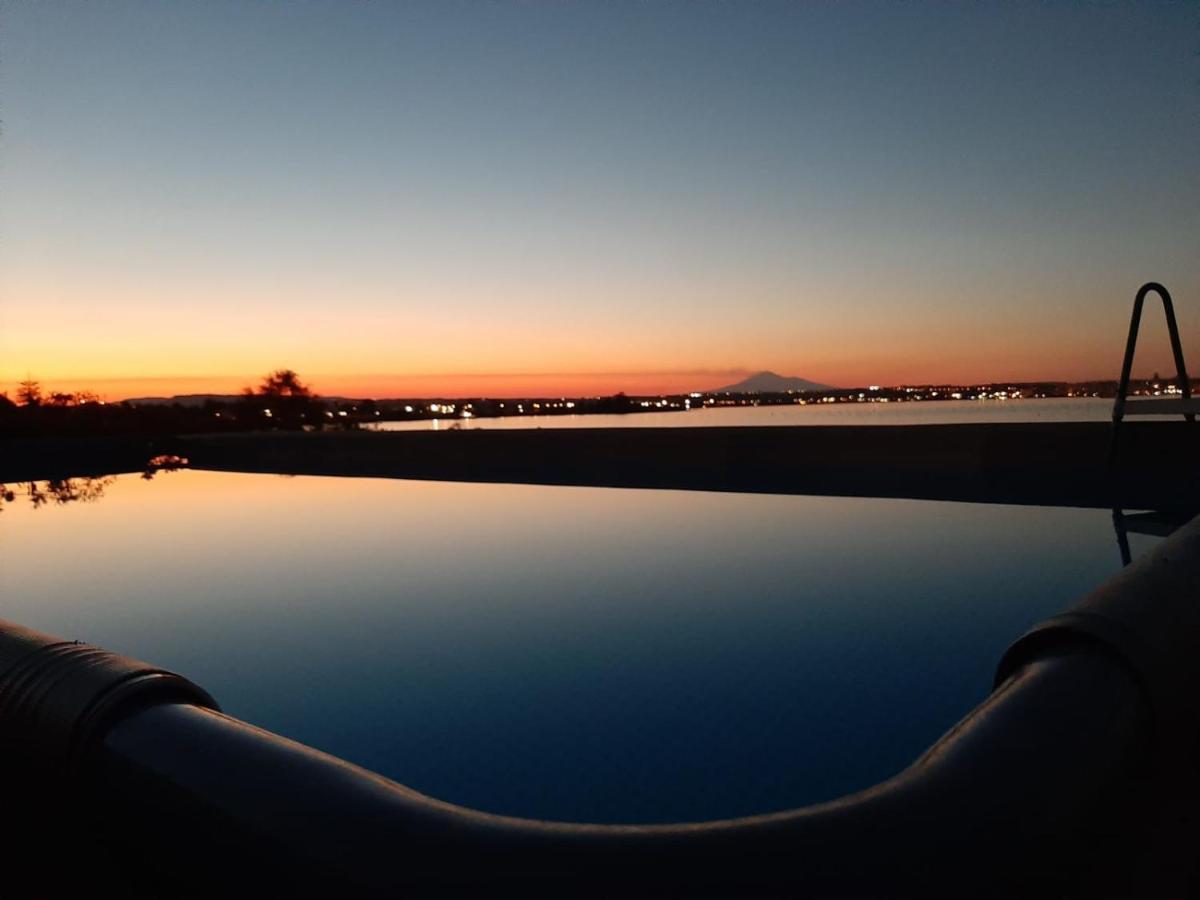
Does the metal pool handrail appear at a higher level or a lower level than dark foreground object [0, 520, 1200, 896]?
higher

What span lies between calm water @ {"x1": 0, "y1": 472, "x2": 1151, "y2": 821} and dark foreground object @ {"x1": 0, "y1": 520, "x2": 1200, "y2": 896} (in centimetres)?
147

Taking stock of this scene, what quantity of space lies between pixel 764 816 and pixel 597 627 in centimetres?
395

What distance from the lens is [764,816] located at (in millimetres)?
1180

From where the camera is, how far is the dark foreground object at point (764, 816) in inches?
42.1

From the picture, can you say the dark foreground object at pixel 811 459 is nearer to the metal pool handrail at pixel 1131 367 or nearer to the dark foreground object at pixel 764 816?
the metal pool handrail at pixel 1131 367

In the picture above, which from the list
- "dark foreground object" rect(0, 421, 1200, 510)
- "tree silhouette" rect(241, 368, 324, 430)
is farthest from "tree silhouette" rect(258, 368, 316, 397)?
"dark foreground object" rect(0, 421, 1200, 510)

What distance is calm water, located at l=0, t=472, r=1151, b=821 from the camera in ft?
10.1

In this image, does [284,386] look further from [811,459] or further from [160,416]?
[811,459]

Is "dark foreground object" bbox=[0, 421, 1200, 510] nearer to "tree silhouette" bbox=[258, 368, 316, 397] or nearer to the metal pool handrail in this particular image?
the metal pool handrail

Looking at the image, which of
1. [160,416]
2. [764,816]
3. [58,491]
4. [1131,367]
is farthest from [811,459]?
[160,416]

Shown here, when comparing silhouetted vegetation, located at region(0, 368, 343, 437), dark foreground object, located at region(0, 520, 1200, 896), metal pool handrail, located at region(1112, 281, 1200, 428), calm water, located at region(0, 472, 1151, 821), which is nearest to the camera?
dark foreground object, located at region(0, 520, 1200, 896)

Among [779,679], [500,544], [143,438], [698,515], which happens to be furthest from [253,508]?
[143,438]

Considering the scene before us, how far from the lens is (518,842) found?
46.1 inches

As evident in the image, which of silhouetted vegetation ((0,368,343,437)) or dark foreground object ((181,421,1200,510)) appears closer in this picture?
dark foreground object ((181,421,1200,510))
